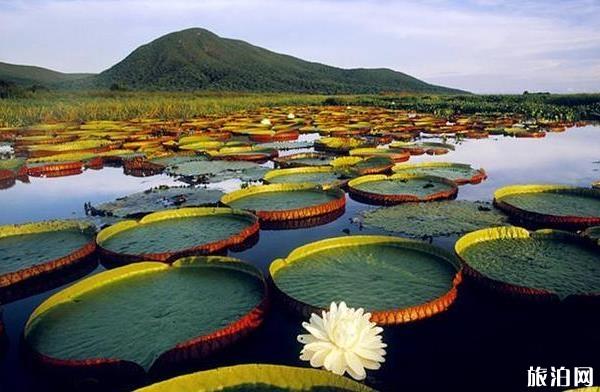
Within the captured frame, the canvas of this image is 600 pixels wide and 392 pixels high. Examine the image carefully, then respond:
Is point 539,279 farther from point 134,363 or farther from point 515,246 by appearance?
point 134,363

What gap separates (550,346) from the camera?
3072mm

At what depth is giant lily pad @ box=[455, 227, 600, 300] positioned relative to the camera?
3572 millimetres

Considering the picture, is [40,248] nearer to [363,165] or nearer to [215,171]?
[215,171]

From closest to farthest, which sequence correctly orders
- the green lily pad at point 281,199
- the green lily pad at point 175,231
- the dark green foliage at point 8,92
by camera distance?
the green lily pad at point 175,231
the green lily pad at point 281,199
the dark green foliage at point 8,92

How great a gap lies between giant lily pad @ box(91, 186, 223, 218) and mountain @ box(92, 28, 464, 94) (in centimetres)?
6596

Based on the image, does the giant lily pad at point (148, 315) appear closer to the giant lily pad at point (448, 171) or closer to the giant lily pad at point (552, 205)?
the giant lily pad at point (552, 205)

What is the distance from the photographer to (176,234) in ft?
17.2

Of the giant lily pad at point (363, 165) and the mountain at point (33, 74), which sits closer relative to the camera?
the giant lily pad at point (363, 165)

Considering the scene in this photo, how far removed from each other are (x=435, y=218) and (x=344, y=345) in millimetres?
3939

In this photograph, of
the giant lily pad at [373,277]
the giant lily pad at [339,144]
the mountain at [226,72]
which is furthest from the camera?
the mountain at [226,72]

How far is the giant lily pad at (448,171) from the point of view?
7973 millimetres

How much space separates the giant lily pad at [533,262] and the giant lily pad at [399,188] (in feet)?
6.47

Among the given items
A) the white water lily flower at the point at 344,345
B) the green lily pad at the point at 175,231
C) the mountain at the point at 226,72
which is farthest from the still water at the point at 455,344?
the mountain at the point at 226,72

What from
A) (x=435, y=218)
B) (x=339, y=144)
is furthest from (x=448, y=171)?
(x=339, y=144)
